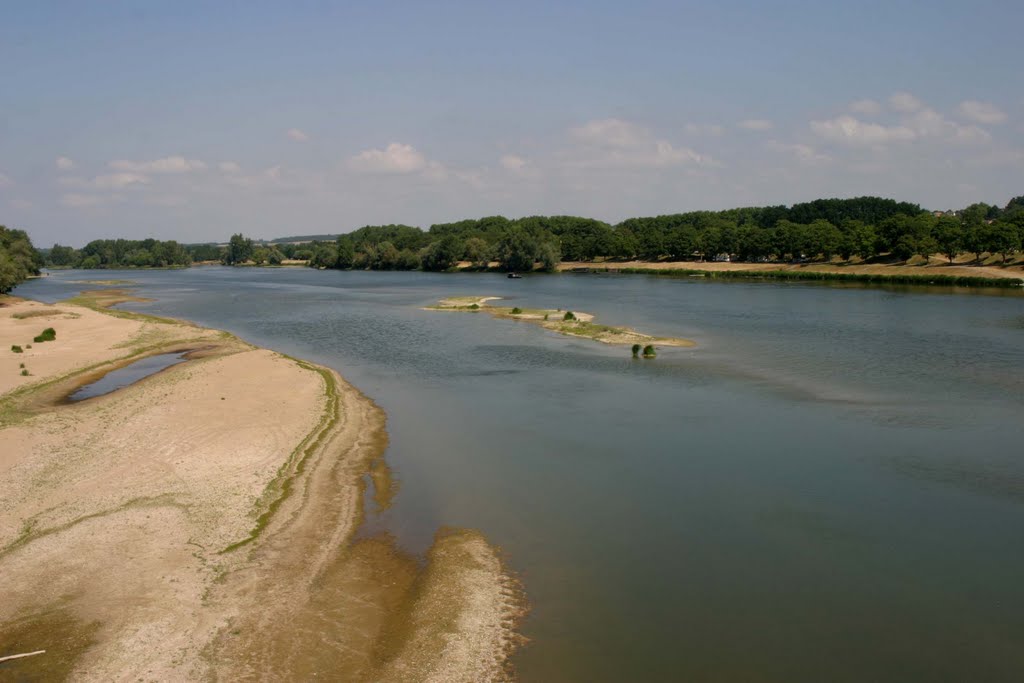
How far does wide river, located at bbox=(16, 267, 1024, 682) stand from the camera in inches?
481

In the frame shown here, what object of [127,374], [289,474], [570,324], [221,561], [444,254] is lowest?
[221,561]

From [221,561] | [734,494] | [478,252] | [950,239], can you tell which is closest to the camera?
[221,561]

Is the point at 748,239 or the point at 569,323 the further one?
the point at 748,239

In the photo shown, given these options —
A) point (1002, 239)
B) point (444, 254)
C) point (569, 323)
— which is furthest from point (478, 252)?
point (569, 323)

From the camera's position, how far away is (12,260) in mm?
85062

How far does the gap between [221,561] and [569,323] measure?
41.9 meters

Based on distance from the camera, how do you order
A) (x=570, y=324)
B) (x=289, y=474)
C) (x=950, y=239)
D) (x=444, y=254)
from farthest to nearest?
(x=444, y=254), (x=950, y=239), (x=570, y=324), (x=289, y=474)

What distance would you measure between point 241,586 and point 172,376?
22.8 metres

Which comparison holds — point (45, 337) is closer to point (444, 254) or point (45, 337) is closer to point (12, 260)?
point (12, 260)

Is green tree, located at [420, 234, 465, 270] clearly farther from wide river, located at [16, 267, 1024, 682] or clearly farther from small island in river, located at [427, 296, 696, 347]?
wide river, located at [16, 267, 1024, 682]

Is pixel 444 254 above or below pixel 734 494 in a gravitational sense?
above

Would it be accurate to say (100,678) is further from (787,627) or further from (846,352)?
(846,352)

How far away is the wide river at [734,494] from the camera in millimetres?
12219

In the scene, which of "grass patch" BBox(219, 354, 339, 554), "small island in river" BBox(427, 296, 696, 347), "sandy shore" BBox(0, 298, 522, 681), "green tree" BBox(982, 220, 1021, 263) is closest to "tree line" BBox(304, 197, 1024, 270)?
"green tree" BBox(982, 220, 1021, 263)
